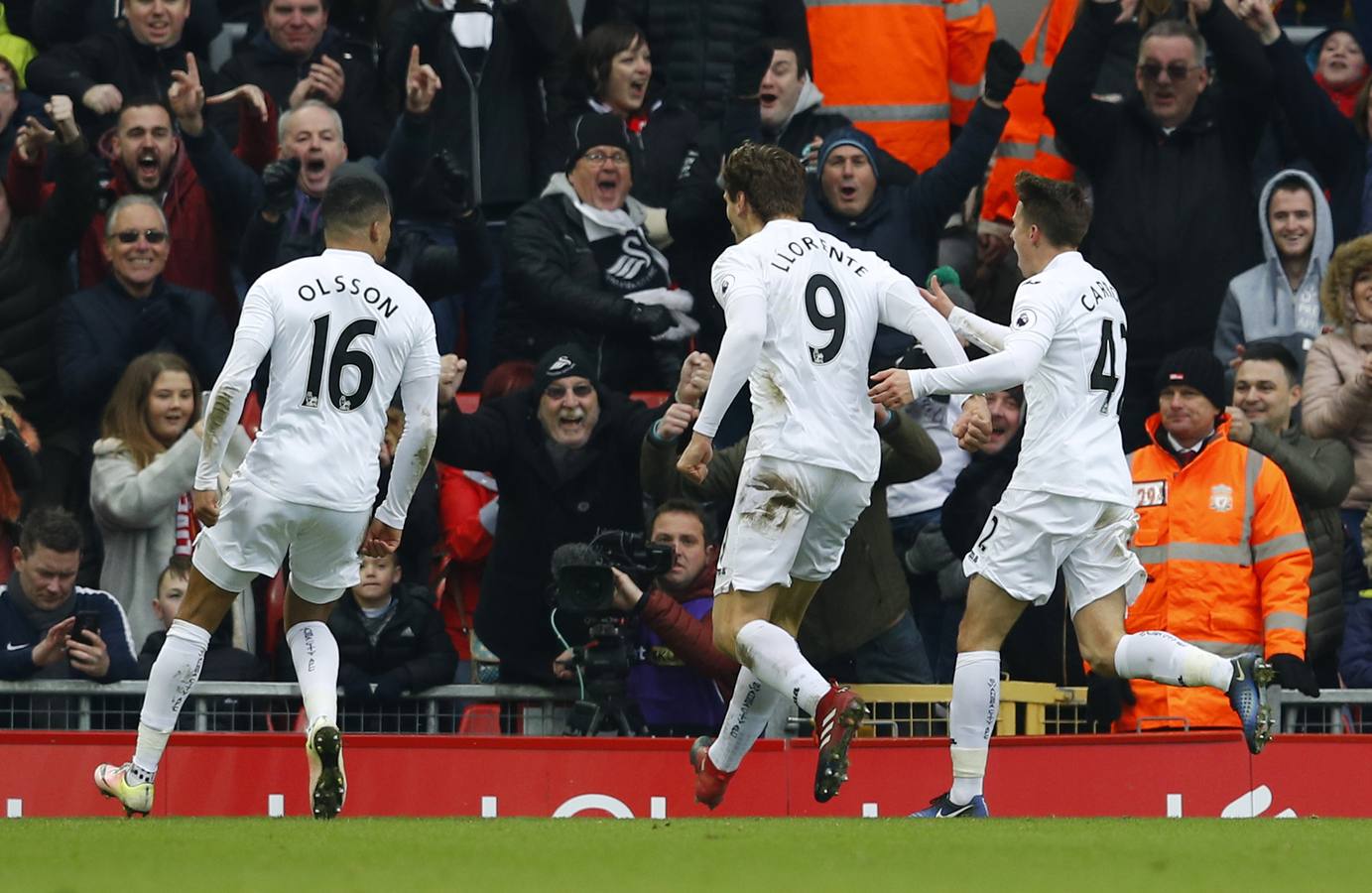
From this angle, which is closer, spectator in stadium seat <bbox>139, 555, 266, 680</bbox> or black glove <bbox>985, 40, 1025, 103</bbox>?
spectator in stadium seat <bbox>139, 555, 266, 680</bbox>

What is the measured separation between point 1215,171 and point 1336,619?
280 centimetres

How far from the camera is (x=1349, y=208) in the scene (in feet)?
42.4

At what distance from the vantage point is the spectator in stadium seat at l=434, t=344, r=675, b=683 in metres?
10.9

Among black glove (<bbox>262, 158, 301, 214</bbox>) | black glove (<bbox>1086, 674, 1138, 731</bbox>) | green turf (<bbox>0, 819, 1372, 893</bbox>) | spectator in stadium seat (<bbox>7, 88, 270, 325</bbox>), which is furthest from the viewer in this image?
spectator in stadium seat (<bbox>7, 88, 270, 325</bbox>)

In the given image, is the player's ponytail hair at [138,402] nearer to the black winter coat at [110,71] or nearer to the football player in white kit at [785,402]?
the black winter coat at [110,71]

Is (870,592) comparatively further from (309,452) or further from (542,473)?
(309,452)

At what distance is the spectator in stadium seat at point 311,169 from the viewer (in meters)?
12.2

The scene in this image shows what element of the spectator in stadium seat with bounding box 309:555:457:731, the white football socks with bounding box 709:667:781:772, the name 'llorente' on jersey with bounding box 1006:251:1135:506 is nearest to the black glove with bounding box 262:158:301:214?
the spectator in stadium seat with bounding box 309:555:457:731

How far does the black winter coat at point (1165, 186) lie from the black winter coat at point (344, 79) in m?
3.77

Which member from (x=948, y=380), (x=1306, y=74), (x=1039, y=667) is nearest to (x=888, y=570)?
(x=1039, y=667)

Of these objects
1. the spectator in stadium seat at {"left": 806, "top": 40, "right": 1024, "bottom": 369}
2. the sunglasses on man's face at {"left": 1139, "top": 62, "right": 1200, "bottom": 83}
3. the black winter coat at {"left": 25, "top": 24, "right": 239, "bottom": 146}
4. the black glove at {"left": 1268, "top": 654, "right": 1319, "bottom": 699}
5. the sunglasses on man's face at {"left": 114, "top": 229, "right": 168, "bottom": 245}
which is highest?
the black winter coat at {"left": 25, "top": 24, "right": 239, "bottom": 146}

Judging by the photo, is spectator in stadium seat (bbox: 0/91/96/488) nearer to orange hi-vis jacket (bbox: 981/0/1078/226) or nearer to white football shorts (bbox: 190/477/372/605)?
white football shorts (bbox: 190/477/372/605)

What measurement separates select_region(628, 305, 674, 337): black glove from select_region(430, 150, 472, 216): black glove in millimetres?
972

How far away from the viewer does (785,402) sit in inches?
366
